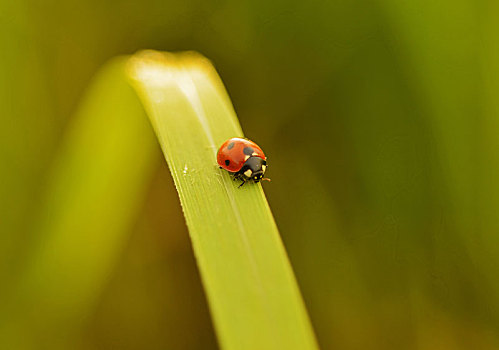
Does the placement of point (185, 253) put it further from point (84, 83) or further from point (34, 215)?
point (84, 83)

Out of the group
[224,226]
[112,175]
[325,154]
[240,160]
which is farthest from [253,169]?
[325,154]

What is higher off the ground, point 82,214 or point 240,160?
point 82,214

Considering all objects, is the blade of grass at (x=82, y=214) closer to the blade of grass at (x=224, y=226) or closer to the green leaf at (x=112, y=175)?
the green leaf at (x=112, y=175)

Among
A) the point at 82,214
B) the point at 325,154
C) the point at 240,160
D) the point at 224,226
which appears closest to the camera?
the point at 224,226

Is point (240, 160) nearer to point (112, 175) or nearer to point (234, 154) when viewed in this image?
point (234, 154)

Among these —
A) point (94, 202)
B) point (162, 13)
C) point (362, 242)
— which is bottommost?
point (362, 242)

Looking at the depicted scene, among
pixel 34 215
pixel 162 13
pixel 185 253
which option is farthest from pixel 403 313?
pixel 162 13

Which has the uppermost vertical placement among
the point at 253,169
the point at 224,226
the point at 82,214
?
the point at 82,214
